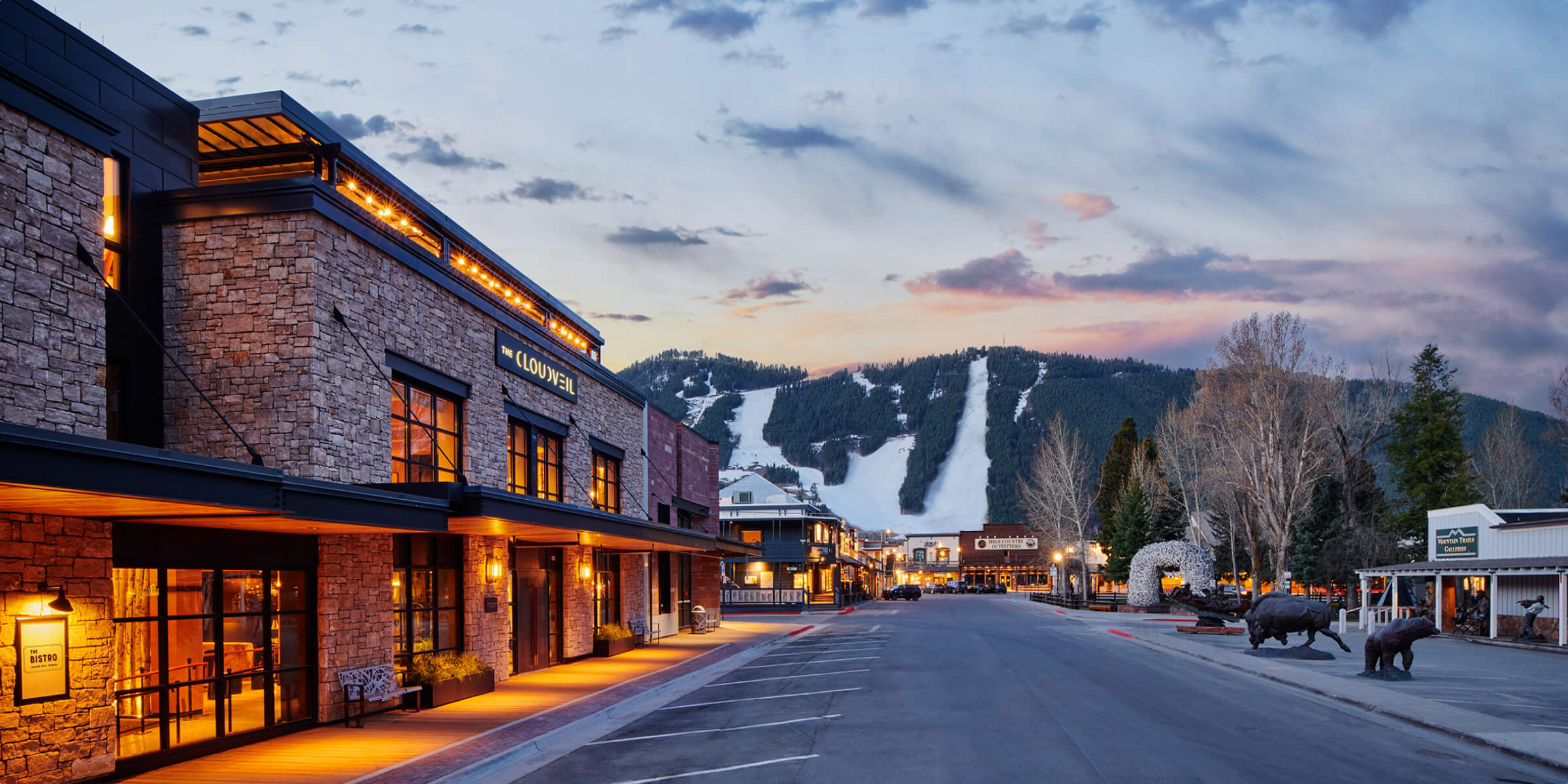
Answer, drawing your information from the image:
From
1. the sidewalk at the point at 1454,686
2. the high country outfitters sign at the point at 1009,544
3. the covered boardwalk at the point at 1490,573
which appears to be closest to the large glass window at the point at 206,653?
the sidewalk at the point at 1454,686

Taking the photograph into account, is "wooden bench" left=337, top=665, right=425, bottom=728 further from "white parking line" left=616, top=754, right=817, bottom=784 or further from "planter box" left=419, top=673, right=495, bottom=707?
"white parking line" left=616, top=754, right=817, bottom=784

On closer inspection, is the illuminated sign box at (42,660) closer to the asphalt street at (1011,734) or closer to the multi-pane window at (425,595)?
the asphalt street at (1011,734)

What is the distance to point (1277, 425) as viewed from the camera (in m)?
47.6

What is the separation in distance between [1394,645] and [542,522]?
16996mm

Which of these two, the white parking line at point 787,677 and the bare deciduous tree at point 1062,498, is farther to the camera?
the bare deciduous tree at point 1062,498

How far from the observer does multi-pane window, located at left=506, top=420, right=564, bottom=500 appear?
23.4 m

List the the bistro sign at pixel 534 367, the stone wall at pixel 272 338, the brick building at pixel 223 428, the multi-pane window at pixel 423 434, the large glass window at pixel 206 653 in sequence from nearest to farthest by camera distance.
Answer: the brick building at pixel 223 428
the large glass window at pixel 206 653
the stone wall at pixel 272 338
the multi-pane window at pixel 423 434
the the bistro sign at pixel 534 367

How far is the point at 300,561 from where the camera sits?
49.8 ft

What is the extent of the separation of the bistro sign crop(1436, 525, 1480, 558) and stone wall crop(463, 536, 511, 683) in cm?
3455

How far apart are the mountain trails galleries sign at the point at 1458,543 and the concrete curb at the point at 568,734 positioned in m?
29.3

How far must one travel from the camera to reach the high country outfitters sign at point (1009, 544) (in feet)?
428

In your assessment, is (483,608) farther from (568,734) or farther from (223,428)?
(223,428)

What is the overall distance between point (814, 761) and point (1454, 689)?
14.6 metres

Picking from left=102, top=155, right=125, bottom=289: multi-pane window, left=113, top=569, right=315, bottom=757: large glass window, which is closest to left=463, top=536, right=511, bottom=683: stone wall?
left=113, top=569, right=315, bottom=757: large glass window
